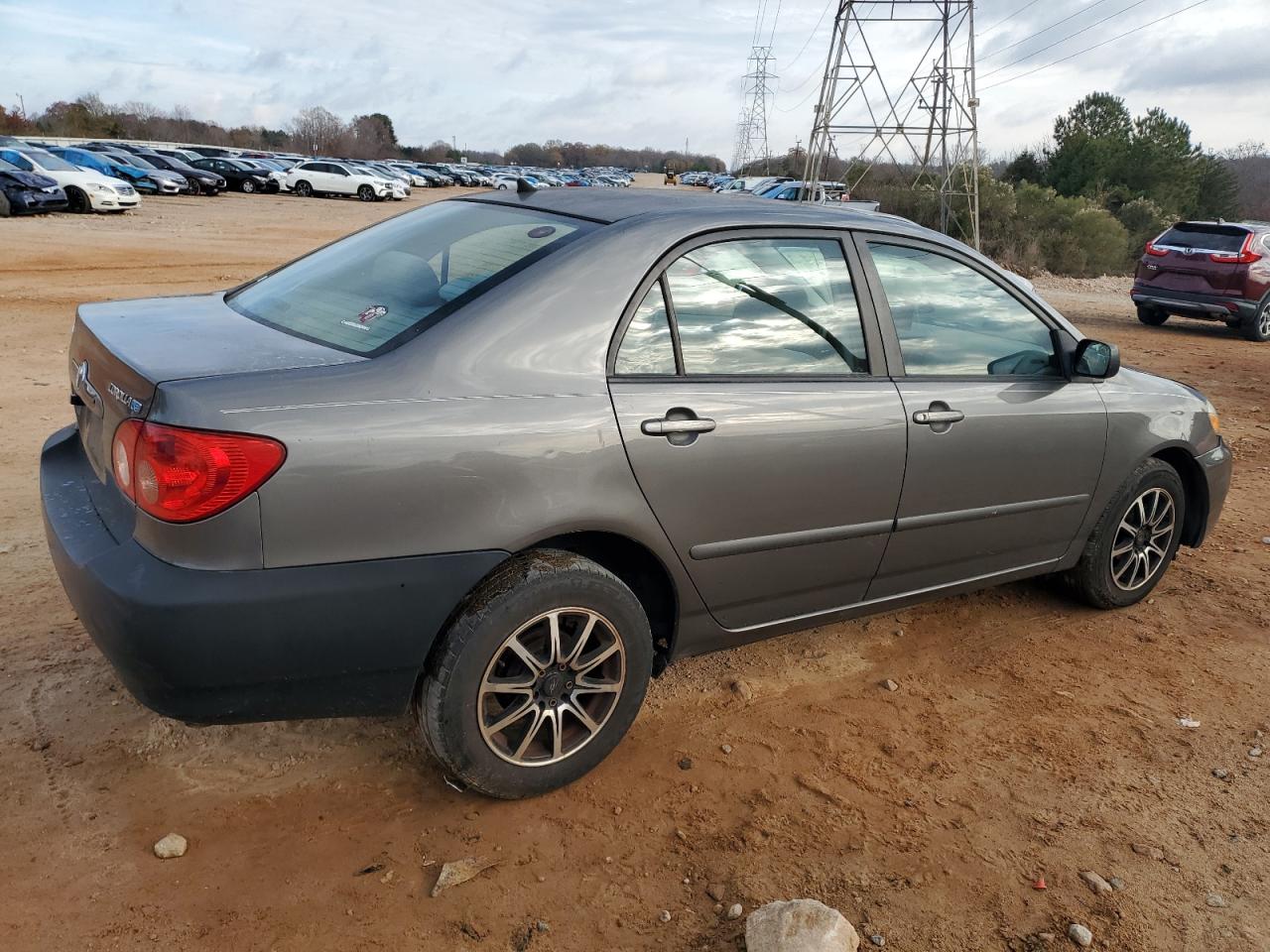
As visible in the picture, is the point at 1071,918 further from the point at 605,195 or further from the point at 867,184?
the point at 867,184

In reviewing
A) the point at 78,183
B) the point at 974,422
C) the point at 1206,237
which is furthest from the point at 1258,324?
the point at 78,183

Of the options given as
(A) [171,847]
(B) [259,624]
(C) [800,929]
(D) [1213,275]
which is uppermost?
(D) [1213,275]

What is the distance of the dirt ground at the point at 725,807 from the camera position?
8.11 ft

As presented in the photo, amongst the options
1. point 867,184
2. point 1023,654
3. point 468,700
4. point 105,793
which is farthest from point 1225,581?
point 867,184

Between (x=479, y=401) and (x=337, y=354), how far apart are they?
1.37 feet

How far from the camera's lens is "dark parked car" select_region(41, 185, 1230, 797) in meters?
2.37

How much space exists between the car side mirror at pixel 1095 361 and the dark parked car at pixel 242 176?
140 ft

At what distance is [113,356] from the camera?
8.66 ft

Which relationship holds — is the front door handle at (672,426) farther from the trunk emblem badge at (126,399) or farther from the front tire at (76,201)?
the front tire at (76,201)

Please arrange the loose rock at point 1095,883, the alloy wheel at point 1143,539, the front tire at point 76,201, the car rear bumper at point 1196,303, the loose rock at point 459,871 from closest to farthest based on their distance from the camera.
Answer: the loose rock at point 459,871 < the loose rock at point 1095,883 < the alloy wheel at point 1143,539 < the car rear bumper at point 1196,303 < the front tire at point 76,201

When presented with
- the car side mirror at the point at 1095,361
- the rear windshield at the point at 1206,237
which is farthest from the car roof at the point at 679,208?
the rear windshield at the point at 1206,237

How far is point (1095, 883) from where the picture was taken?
2.71 meters

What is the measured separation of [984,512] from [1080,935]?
1.56 m

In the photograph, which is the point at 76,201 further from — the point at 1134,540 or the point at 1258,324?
the point at 1134,540
